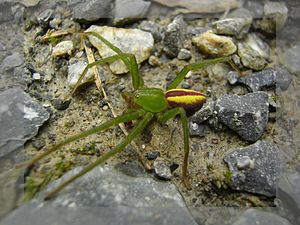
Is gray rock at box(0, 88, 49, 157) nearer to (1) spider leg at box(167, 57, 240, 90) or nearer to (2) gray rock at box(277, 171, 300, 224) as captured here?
(1) spider leg at box(167, 57, 240, 90)

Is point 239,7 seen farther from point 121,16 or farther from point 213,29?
point 121,16

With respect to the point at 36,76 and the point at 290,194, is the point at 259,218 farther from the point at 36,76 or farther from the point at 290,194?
the point at 36,76

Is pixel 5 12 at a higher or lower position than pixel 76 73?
higher

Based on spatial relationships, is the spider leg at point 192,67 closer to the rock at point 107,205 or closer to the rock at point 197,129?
the rock at point 197,129

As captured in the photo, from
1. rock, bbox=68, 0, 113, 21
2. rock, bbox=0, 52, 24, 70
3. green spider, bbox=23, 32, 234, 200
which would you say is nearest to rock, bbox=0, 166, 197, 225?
green spider, bbox=23, 32, 234, 200

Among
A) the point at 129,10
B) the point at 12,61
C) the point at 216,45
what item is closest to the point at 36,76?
the point at 12,61

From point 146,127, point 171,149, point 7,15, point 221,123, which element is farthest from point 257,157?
point 7,15
